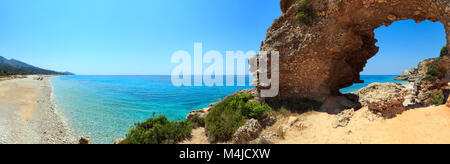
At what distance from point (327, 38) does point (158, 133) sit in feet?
31.4

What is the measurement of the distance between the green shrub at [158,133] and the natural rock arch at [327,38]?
6672 mm

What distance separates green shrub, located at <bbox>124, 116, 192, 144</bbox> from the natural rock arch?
6672 millimetres

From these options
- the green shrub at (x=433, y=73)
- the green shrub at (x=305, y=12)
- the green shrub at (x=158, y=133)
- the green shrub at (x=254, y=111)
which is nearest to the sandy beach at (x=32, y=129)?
the green shrub at (x=158, y=133)

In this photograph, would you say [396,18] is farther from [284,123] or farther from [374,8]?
[284,123]

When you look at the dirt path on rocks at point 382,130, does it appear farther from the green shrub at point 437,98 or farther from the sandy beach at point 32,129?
the sandy beach at point 32,129

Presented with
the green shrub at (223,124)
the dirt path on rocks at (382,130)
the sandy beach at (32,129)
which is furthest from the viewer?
the sandy beach at (32,129)

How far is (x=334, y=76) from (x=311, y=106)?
2.84 m

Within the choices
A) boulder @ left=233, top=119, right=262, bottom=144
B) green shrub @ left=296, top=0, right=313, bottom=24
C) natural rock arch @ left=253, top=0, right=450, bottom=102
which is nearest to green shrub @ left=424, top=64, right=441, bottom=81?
natural rock arch @ left=253, top=0, right=450, bottom=102

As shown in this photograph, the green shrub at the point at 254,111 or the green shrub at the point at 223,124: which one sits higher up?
the green shrub at the point at 254,111

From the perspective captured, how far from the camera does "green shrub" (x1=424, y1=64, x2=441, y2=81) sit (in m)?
6.12

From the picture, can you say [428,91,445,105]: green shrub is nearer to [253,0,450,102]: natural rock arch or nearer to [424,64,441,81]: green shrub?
[424,64,441,81]: green shrub

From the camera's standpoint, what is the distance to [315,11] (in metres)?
8.47

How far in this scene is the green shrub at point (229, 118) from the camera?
703 centimetres
